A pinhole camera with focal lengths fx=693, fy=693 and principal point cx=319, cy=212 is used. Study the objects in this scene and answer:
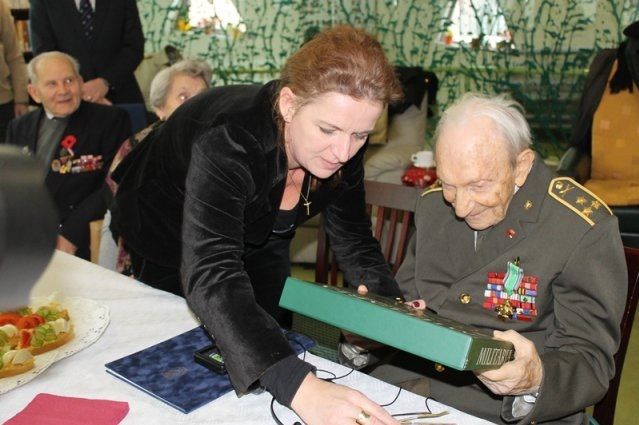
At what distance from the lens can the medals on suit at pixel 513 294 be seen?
5.15 ft

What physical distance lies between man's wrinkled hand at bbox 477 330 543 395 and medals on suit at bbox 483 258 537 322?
0.23m

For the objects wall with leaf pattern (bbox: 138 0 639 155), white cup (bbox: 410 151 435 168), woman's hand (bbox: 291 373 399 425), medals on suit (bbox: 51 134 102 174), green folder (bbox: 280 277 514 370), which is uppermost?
wall with leaf pattern (bbox: 138 0 639 155)

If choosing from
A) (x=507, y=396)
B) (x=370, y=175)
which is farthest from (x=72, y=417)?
(x=370, y=175)

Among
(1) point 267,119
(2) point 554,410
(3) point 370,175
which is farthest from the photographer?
(3) point 370,175

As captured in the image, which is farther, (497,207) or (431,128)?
(431,128)

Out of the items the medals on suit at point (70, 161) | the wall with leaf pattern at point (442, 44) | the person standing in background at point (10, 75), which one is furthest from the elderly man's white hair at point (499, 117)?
the person standing in background at point (10, 75)

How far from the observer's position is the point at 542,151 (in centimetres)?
523

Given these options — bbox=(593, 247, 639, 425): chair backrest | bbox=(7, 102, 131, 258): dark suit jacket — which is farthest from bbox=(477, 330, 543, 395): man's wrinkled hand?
bbox=(7, 102, 131, 258): dark suit jacket

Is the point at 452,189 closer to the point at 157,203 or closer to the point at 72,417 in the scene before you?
the point at 157,203

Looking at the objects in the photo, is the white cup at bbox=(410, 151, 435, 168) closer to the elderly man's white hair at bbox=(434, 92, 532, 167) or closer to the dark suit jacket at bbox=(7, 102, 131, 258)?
the dark suit jacket at bbox=(7, 102, 131, 258)

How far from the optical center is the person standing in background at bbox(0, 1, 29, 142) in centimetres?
461

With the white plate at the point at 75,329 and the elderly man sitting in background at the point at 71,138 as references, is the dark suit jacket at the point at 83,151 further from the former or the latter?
the white plate at the point at 75,329

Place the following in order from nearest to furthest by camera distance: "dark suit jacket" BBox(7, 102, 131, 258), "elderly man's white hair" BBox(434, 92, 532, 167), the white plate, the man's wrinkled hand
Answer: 1. the man's wrinkled hand
2. the white plate
3. "elderly man's white hair" BBox(434, 92, 532, 167)
4. "dark suit jacket" BBox(7, 102, 131, 258)

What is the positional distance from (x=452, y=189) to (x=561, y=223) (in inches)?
10.1
